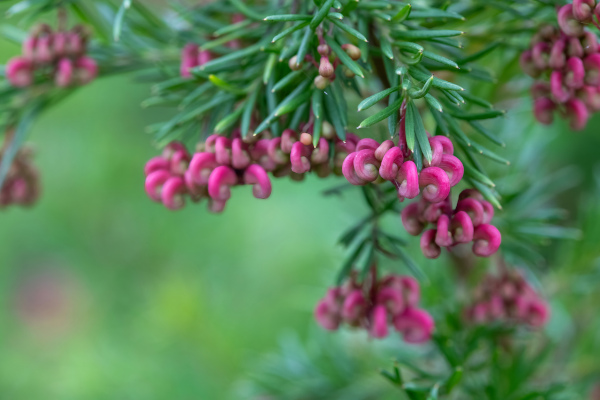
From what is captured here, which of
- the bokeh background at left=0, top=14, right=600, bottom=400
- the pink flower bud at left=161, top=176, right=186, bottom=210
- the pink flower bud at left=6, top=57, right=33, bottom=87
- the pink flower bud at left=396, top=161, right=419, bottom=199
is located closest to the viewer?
the pink flower bud at left=396, top=161, right=419, bottom=199

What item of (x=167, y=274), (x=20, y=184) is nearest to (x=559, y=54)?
(x=20, y=184)

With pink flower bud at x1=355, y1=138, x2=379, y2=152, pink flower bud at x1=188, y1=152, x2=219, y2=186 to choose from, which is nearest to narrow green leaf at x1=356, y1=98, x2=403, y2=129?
pink flower bud at x1=355, y1=138, x2=379, y2=152

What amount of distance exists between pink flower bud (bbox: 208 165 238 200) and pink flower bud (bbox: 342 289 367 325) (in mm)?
146

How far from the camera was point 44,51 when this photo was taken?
55cm

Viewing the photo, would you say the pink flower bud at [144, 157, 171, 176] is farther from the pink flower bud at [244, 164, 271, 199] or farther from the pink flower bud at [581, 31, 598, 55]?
the pink flower bud at [581, 31, 598, 55]

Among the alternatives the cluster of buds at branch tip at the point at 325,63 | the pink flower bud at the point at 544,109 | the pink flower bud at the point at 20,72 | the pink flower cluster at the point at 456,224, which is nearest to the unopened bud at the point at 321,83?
the cluster of buds at branch tip at the point at 325,63

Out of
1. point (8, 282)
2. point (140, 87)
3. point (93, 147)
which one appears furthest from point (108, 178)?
point (8, 282)

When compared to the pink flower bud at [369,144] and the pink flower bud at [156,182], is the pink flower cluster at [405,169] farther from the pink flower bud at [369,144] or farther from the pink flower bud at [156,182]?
the pink flower bud at [156,182]

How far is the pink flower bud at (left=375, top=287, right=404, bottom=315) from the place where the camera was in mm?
502

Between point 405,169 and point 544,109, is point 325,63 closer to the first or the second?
point 405,169

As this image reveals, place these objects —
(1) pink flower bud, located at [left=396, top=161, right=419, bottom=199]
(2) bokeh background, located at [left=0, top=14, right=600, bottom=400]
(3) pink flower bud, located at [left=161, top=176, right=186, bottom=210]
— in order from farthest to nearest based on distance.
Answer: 1. (2) bokeh background, located at [left=0, top=14, right=600, bottom=400]
2. (3) pink flower bud, located at [left=161, top=176, right=186, bottom=210]
3. (1) pink flower bud, located at [left=396, top=161, right=419, bottom=199]

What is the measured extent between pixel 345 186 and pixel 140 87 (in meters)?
2.09

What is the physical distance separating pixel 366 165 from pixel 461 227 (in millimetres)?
82

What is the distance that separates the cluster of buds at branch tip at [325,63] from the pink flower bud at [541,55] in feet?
0.49
